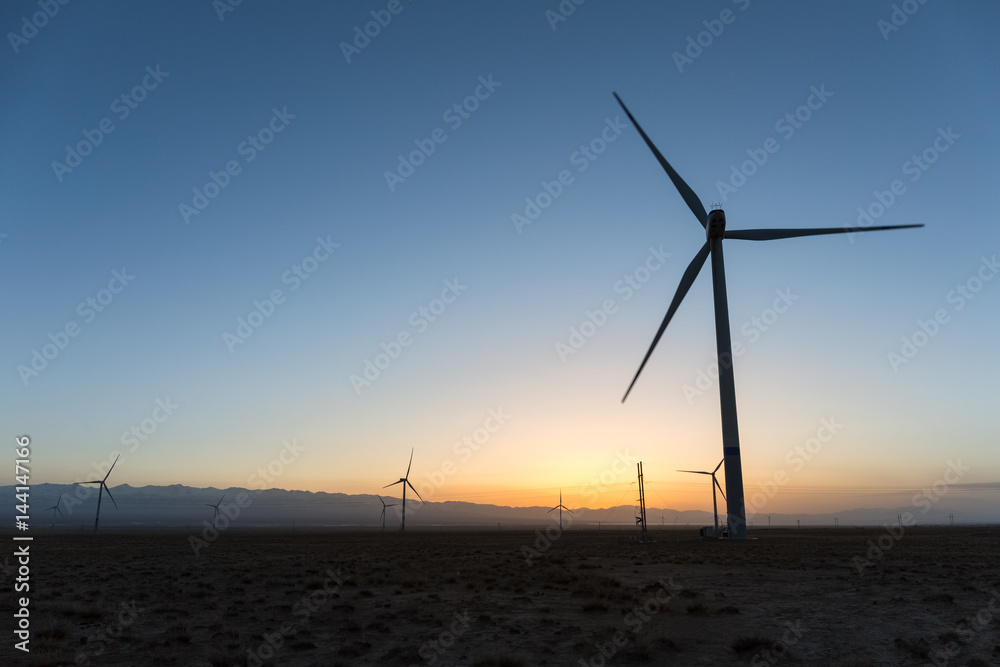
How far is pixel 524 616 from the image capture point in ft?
72.0

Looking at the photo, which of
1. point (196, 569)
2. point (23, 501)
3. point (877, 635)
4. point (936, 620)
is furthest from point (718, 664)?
point (196, 569)

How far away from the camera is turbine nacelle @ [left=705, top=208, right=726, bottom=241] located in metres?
58.4

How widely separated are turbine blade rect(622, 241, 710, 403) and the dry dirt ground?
15952 mm

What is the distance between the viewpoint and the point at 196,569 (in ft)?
128

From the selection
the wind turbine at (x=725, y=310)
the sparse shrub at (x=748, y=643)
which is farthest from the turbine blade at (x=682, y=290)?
the sparse shrub at (x=748, y=643)

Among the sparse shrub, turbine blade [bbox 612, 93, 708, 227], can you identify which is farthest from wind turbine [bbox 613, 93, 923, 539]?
the sparse shrub

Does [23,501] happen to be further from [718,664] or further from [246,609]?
[718,664]

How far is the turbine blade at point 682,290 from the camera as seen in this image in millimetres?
47469

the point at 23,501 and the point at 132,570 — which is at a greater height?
the point at 23,501

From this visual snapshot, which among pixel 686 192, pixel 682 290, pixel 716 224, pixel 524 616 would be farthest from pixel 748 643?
pixel 686 192

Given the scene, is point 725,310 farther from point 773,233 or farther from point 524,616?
point 524,616

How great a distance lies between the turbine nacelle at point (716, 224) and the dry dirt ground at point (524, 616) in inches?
1263

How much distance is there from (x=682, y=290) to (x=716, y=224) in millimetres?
9072

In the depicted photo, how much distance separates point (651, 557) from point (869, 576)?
1781 cm
